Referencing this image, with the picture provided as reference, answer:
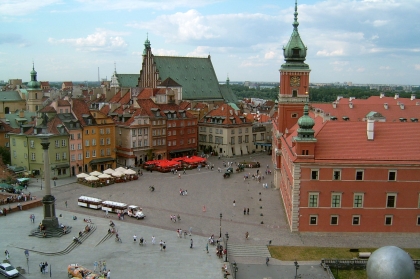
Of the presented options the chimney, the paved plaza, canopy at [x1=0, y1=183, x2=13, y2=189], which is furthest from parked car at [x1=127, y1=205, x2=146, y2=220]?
the chimney

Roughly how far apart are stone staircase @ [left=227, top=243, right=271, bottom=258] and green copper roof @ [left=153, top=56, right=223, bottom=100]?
7235 cm

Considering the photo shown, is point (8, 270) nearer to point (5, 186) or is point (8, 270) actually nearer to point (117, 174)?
point (5, 186)

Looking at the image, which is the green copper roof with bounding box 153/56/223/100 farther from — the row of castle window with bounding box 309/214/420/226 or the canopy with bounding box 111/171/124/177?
the row of castle window with bounding box 309/214/420/226

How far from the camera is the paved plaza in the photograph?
124 feet

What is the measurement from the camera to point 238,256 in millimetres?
40875

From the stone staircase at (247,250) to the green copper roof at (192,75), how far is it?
7235 centimetres

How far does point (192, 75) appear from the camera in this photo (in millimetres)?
118500

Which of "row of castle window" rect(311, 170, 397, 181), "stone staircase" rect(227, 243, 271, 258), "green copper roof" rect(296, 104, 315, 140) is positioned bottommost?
"stone staircase" rect(227, 243, 271, 258)

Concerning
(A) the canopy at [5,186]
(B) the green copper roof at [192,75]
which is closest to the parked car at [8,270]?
(A) the canopy at [5,186]

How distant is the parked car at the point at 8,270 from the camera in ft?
115

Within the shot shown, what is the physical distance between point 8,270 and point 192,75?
88025 millimetres

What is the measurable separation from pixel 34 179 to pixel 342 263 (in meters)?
49.1

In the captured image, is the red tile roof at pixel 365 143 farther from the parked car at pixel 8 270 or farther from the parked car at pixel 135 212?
the parked car at pixel 8 270

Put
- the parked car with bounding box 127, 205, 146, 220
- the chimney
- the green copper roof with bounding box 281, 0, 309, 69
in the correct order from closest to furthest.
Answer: the chimney, the parked car with bounding box 127, 205, 146, 220, the green copper roof with bounding box 281, 0, 309, 69
